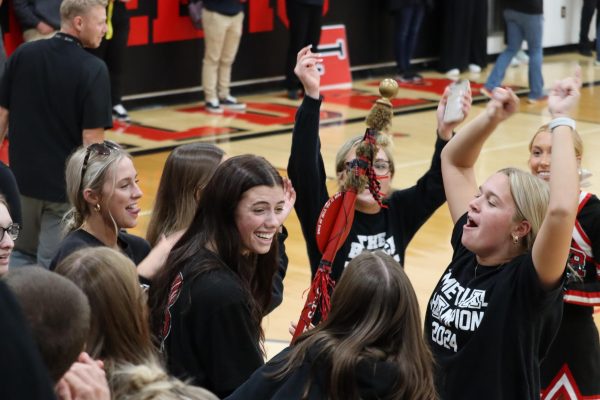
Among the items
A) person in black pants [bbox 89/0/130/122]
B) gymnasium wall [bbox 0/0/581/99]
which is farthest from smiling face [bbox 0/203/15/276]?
gymnasium wall [bbox 0/0/581/99]

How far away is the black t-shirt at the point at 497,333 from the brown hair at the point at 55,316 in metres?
1.59

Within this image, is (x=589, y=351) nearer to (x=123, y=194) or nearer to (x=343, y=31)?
(x=123, y=194)

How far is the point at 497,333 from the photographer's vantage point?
325 centimetres

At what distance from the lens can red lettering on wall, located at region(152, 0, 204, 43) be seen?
41.1 feet

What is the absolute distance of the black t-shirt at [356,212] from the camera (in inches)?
154

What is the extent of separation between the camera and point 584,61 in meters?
16.8

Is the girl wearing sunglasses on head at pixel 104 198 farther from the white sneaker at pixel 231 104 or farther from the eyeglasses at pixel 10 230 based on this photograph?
the white sneaker at pixel 231 104

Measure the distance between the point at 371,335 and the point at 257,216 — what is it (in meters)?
0.80

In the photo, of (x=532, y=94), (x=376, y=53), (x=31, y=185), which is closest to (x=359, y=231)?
(x=31, y=185)

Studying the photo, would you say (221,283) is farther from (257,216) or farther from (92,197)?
(92,197)

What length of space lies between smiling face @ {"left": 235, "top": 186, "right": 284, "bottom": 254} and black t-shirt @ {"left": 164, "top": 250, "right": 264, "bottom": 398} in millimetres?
177

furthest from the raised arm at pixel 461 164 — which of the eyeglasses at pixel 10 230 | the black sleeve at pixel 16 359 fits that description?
the black sleeve at pixel 16 359

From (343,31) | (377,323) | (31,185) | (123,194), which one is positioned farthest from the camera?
(343,31)

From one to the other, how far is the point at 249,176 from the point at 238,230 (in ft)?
0.55
